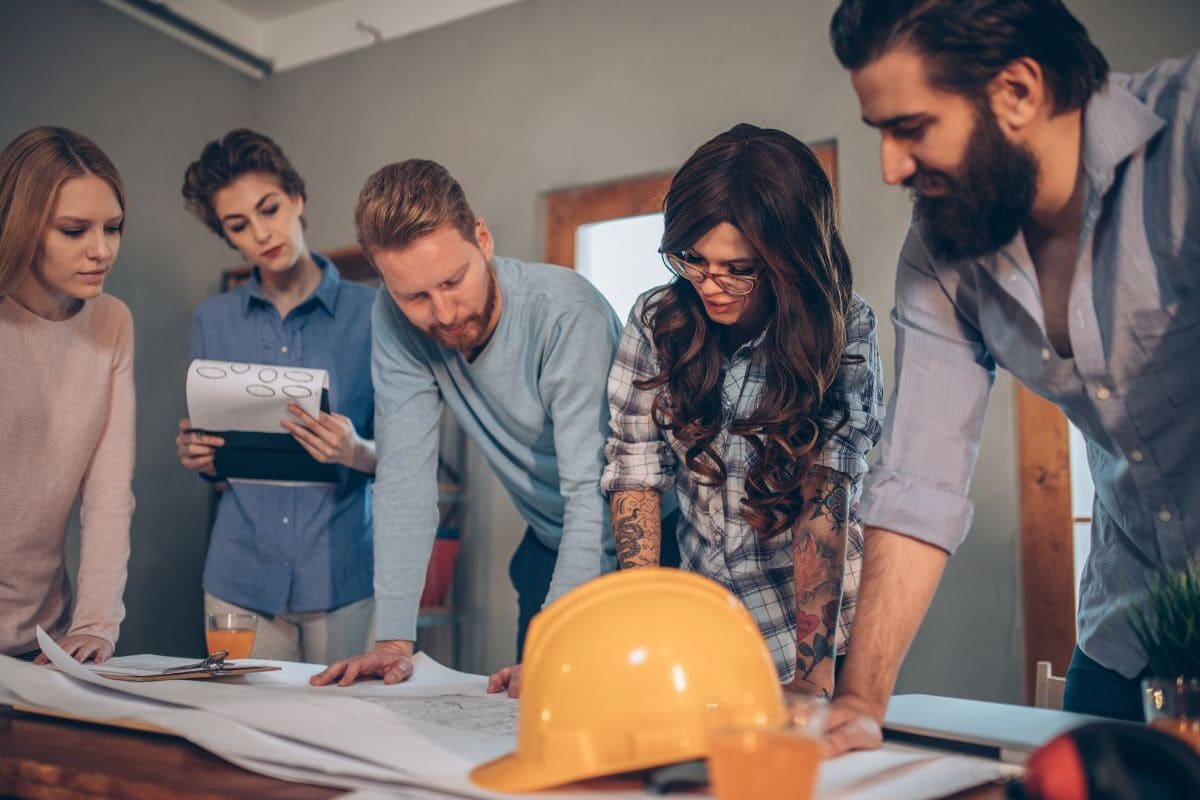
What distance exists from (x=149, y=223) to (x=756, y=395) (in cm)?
331

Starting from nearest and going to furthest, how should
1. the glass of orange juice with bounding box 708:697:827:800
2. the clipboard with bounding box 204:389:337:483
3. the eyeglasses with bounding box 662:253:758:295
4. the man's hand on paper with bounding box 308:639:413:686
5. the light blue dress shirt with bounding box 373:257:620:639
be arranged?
1. the glass of orange juice with bounding box 708:697:827:800
2. the man's hand on paper with bounding box 308:639:413:686
3. the eyeglasses with bounding box 662:253:758:295
4. the light blue dress shirt with bounding box 373:257:620:639
5. the clipboard with bounding box 204:389:337:483

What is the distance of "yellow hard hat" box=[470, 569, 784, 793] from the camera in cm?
68

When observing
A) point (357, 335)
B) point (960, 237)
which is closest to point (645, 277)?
point (357, 335)

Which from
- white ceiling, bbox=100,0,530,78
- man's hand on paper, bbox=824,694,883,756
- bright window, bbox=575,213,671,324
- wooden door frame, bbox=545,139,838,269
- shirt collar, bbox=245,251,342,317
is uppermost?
white ceiling, bbox=100,0,530,78

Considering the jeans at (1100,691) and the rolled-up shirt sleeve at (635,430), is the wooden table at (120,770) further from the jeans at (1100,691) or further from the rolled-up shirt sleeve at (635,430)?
the jeans at (1100,691)

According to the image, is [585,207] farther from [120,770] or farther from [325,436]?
[120,770]

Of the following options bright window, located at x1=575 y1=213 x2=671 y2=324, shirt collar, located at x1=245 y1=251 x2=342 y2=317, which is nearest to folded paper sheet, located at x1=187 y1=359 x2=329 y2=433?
shirt collar, located at x1=245 y1=251 x2=342 y2=317

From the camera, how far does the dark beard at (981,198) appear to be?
102 centimetres

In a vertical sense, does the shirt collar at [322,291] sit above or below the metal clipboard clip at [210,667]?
above

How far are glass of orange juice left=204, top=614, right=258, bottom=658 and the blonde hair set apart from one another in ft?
2.05

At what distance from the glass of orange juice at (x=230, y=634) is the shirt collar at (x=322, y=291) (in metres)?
0.94

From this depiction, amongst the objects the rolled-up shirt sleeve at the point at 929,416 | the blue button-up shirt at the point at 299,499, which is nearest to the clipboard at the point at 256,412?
the blue button-up shirt at the point at 299,499

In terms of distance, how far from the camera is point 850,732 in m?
0.83

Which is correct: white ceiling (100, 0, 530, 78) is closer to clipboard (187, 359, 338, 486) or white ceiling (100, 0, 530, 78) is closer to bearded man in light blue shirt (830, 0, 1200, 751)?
clipboard (187, 359, 338, 486)
